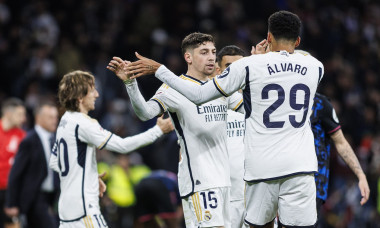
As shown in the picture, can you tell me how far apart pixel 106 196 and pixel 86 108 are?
25.4ft

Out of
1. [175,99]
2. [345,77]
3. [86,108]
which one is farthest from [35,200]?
[345,77]

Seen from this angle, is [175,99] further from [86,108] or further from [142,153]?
[142,153]

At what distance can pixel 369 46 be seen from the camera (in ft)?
63.3

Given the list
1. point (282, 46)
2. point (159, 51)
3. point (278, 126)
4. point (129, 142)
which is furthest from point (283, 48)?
point (159, 51)

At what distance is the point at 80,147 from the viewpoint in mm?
6402

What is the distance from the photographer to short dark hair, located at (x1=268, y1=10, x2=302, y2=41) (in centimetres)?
519

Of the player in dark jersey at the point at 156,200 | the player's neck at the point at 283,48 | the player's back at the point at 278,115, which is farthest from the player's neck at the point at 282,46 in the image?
the player in dark jersey at the point at 156,200

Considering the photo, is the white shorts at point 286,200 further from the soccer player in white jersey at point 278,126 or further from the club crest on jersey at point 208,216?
the club crest on jersey at point 208,216

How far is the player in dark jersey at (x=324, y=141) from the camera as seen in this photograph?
6770mm

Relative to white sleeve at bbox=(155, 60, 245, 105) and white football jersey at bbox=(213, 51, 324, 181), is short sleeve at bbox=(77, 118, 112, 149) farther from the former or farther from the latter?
white football jersey at bbox=(213, 51, 324, 181)

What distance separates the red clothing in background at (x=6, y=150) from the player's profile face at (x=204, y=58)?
5.27 m

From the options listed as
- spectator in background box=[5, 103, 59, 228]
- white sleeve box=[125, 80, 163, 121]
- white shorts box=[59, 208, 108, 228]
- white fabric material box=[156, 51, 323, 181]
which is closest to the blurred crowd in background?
spectator in background box=[5, 103, 59, 228]

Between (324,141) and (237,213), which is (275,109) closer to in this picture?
(237,213)

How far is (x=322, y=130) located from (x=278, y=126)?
1987mm
